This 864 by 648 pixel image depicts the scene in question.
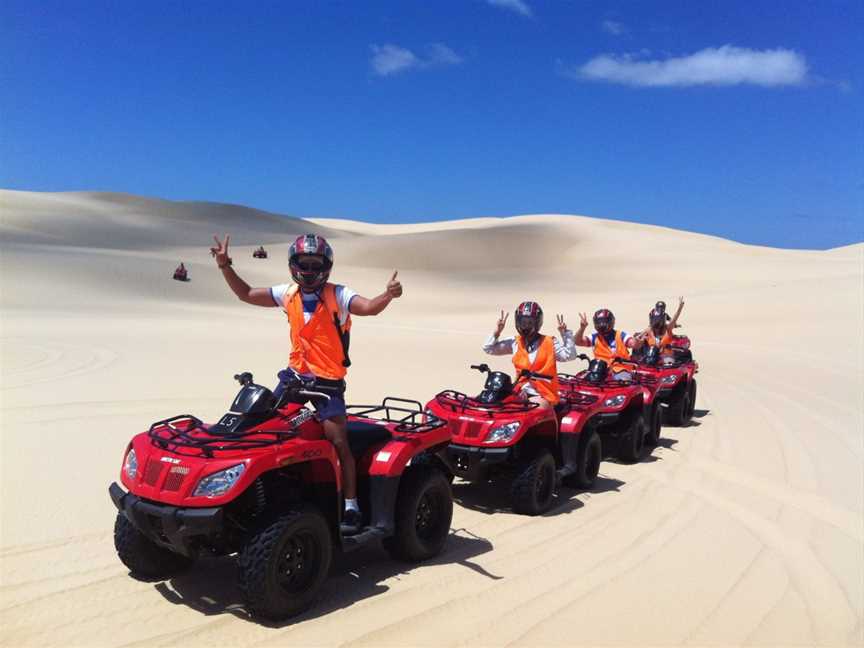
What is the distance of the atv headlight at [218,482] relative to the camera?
398cm

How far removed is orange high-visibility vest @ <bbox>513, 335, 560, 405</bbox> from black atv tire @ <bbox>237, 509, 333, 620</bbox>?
3.23 meters

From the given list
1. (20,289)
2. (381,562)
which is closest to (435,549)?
(381,562)

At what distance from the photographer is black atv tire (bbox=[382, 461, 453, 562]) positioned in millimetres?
5145

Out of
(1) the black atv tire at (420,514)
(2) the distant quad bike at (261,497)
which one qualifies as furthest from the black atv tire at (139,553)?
(1) the black atv tire at (420,514)

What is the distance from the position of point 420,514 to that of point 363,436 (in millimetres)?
737

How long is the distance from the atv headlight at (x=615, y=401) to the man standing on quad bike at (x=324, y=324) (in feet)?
14.3

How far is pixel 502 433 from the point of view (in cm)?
633

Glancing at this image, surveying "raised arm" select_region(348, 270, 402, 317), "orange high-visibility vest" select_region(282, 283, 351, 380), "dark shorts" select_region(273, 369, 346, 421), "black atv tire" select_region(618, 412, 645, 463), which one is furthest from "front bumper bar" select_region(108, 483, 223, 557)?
"black atv tire" select_region(618, 412, 645, 463)

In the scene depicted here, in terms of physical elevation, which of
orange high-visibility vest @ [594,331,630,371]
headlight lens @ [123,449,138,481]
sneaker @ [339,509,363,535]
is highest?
orange high-visibility vest @ [594,331,630,371]

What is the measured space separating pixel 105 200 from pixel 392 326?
7375 centimetres

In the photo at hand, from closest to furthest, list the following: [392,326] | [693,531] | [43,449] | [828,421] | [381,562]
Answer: [381,562]
[693,531]
[43,449]
[828,421]
[392,326]

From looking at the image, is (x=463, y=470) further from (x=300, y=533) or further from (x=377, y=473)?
(x=300, y=533)

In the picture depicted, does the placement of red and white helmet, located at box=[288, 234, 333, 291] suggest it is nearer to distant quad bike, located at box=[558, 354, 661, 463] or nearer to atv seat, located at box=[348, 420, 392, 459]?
atv seat, located at box=[348, 420, 392, 459]

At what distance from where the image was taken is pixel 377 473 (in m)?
5.04
